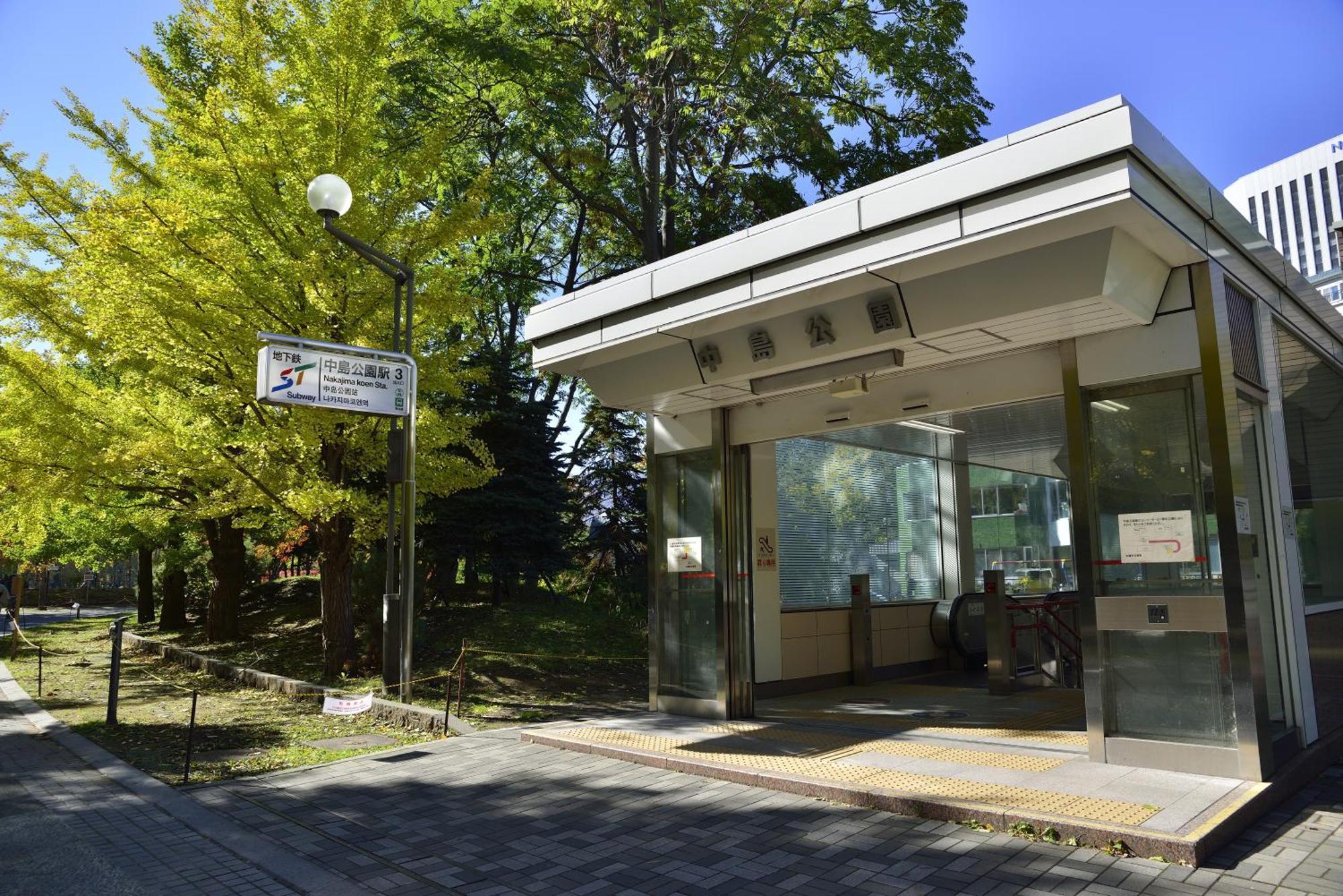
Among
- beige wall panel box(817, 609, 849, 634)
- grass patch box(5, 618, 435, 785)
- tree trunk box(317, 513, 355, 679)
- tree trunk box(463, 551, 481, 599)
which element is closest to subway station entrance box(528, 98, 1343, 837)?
beige wall panel box(817, 609, 849, 634)

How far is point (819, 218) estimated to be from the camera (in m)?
7.05

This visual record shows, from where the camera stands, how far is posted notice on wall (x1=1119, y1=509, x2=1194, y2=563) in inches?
253

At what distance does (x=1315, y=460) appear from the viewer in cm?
888

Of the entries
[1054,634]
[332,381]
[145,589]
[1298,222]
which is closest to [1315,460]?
[1054,634]

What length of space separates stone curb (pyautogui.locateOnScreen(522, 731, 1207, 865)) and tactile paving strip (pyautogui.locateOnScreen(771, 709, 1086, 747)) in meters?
2.46

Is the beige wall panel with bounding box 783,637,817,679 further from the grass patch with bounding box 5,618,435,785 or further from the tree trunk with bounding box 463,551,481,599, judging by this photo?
the tree trunk with bounding box 463,551,481,599

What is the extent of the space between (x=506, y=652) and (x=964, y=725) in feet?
27.5

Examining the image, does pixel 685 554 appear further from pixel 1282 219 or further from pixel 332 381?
pixel 1282 219

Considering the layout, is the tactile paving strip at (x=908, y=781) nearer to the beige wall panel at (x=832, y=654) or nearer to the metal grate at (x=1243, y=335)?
the metal grate at (x=1243, y=335)

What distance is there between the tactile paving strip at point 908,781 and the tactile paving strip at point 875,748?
49cm

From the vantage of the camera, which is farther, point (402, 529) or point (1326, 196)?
point (1326, 196)

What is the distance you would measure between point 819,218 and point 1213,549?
12.7ft

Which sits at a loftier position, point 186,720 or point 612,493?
point 612,493

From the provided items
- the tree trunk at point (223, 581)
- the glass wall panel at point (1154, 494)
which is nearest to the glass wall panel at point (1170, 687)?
the glass wall panel at point (1154, 494)
